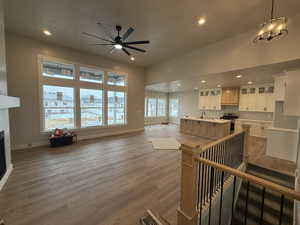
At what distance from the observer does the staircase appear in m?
2.50

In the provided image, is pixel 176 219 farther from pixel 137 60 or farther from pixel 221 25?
pixel 137 60

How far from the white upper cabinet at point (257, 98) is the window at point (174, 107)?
468cm

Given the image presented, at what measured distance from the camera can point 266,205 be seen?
107 inches

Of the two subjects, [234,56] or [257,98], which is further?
[257,98]

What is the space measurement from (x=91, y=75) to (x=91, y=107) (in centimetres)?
143

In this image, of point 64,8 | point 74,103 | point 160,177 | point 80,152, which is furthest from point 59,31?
point 160,177

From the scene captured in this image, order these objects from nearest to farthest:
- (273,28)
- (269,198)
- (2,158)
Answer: (273,28) → (2,158) → (269,198)

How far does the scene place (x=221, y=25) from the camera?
3.42 meters

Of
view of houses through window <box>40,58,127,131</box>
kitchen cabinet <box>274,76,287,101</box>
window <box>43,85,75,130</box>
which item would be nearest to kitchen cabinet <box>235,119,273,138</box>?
kitchen cabinet <box>274,76,287,101</box>

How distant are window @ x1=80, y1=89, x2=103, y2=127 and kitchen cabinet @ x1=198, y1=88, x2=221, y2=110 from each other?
609cm

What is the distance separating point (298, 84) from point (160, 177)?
3.96 metres

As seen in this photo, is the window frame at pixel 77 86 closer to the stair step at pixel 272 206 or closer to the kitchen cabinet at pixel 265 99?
the stair step at pixel 272 206

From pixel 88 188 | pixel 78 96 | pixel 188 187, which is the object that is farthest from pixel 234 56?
pixel 78 96

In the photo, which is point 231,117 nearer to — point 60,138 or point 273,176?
point 273,176
